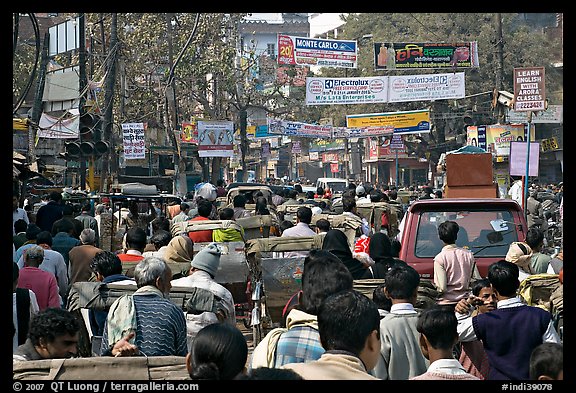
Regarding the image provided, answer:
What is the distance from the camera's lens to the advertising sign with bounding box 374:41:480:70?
34156 millimetres

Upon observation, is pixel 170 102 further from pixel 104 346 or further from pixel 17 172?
pixel 104 346

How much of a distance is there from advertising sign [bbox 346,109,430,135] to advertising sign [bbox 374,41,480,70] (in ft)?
21.2

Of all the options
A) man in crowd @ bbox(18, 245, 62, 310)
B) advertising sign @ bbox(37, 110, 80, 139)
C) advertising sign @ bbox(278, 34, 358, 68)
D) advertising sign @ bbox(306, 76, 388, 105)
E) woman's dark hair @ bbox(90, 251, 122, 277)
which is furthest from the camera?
advertising sign @ bbox(306, 76, 388, 105)

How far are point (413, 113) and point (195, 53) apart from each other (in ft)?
33.0

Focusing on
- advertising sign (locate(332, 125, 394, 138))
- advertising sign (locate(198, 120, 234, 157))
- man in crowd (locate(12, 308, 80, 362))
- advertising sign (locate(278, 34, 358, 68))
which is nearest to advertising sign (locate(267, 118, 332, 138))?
advertising sign (locate(332, 125, 394, 138))

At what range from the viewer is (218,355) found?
376 cm

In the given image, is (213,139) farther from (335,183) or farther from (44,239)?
(44,239)

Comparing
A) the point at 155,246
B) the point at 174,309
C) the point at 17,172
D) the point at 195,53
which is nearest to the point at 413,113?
the point at 195,53

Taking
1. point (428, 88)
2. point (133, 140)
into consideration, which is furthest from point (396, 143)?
point (133, 140)

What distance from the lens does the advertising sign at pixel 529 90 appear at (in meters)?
16.9

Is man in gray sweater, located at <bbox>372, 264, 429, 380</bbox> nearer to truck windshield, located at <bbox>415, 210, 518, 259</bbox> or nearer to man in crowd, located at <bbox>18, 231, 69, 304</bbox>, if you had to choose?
truck windshield, located at <bbox>415, 210, 518, 259</bbox>

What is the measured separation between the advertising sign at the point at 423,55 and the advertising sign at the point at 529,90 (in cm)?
1676

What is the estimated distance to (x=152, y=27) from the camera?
3878 centimetres

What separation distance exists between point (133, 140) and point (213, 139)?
7.10 meters
